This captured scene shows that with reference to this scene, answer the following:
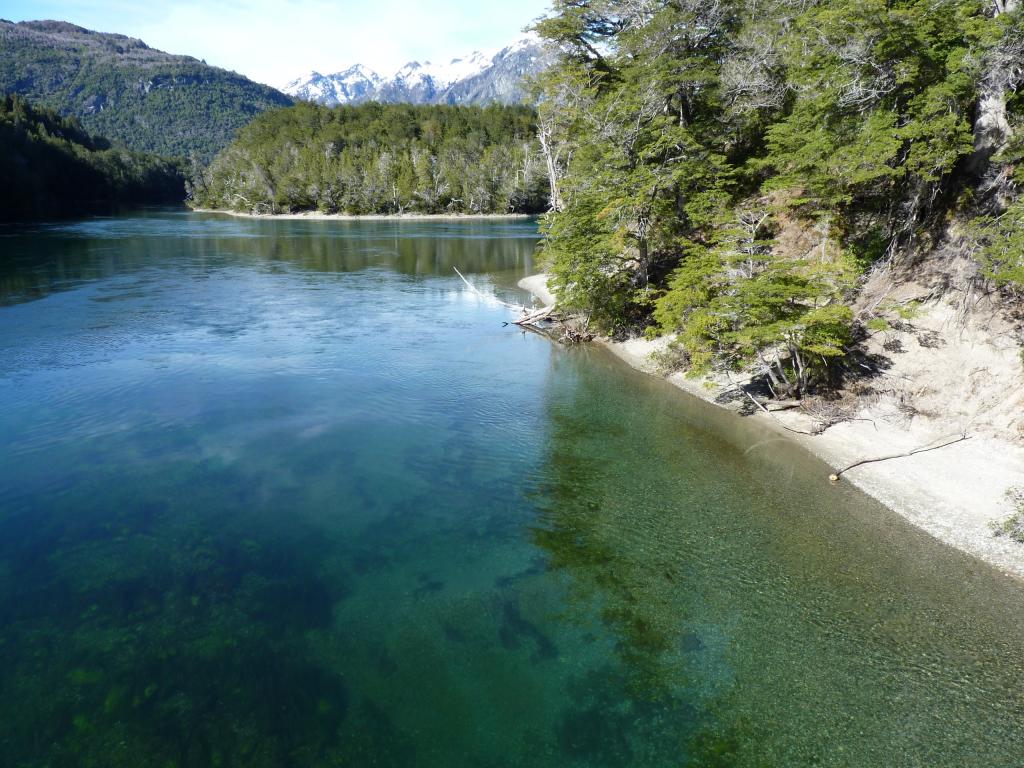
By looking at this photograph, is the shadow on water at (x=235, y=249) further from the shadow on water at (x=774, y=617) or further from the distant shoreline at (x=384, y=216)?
the shadow on water at (x=774, y=617)

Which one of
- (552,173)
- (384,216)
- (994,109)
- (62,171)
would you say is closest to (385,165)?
(384,216)

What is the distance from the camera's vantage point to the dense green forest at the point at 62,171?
87.6 metres

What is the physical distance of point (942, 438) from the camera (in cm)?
1481

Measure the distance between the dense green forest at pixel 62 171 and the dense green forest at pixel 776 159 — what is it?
316ft

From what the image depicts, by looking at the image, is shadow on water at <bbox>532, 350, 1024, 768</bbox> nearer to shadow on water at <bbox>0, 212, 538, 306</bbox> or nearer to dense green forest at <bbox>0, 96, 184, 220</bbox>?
shadow on water at <bbox>0, 212, 538, 306</bbox>

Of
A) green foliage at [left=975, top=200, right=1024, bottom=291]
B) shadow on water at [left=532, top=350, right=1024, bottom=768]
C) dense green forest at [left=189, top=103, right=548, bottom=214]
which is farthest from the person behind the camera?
dense green forest at [left=189, top=103, right=548, bottom=214]

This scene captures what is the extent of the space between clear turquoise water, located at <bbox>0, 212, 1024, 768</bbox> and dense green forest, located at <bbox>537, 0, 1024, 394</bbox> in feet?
13.7

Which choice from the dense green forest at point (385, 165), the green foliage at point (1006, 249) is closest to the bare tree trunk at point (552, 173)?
the green foliage at point (1006, 249)

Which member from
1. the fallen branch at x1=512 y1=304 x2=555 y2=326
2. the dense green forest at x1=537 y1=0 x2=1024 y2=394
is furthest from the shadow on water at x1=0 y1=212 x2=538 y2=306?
the dense green forest at x1=537 y1=0 x2=1024 y2=394

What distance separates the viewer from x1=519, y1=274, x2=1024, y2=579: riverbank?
12.3 metres

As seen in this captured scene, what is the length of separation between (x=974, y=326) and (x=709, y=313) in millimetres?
7218

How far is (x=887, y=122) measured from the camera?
17.3 metres

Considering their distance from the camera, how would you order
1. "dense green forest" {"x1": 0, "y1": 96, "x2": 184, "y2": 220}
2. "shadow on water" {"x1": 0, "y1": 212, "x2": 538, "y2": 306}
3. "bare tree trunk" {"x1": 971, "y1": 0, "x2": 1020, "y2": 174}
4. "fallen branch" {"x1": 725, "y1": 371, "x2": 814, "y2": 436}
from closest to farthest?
"bare tree trunk" {"x1": 971, "y1": 0, "x2": 1020, "y2": 174} → "fallen branch" {"x1": 725, "y1": 371, "x2": 814, "y2": 436} → "shadow on water" {"x1": 0, "y1": 212, "x2": 538, "y2": 306} → "dense green forest" {"x1": 0, "y1": 96, "x2": 184, "y2": 220}

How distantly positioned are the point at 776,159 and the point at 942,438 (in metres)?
12.4
